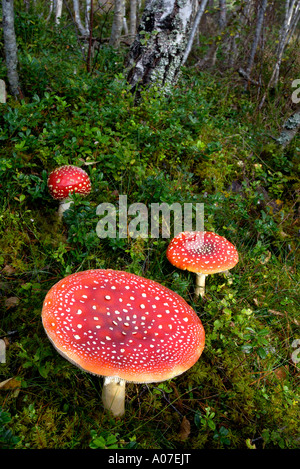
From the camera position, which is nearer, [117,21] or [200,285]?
[200,285]

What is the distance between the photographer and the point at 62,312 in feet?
8.29

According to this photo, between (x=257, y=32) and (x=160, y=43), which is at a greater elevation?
(x=257, y=32)

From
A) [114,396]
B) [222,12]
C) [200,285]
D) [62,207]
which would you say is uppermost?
[222,12]

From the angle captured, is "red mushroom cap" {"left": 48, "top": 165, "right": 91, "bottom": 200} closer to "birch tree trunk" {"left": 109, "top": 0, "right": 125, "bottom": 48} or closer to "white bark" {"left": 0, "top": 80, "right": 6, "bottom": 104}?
"white bark" {"left": 0, "top": 80, "right": 6, "bottom": 104}

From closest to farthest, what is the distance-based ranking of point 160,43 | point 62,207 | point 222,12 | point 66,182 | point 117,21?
point 66,182 < point 62,207 < point 160,43 < point 117,21 < point 222,12

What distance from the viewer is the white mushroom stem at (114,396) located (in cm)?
271

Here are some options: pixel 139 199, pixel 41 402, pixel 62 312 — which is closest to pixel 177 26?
pixel 139 199

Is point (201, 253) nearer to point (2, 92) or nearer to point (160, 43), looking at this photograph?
point (2, 92)

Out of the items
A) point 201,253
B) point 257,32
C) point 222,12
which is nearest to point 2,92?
point 201,253

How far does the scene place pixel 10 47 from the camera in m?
4.61

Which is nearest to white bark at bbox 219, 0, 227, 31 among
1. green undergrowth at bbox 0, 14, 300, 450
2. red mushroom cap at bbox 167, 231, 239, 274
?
green undergrowth at bbox 0, 14, 300, 450

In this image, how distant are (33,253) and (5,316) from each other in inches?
29.7

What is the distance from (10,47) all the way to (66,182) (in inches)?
91.9

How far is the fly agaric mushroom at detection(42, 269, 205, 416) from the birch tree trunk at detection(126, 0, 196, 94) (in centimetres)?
381
